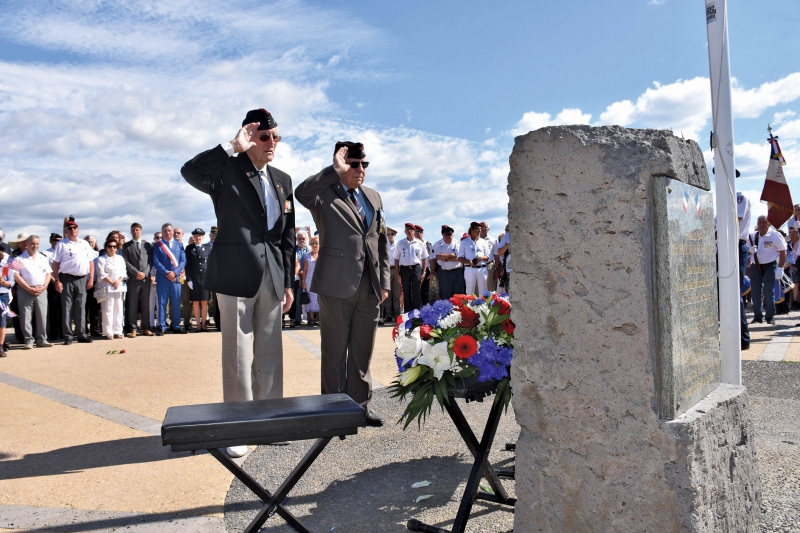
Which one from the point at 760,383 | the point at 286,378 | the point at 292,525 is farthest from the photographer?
the point at 286,378

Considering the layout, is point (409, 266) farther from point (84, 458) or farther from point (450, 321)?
point (450, 321)

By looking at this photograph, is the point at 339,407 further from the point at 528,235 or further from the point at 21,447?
the point at 21,447

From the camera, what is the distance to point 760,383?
6312 mm

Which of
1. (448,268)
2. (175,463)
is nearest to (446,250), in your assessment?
(448,268)

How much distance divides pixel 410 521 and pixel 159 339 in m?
9.64

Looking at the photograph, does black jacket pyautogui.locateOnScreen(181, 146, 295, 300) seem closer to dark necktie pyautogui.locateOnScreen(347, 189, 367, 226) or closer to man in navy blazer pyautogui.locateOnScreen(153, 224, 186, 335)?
dark necktie pyautogui.locateOnScreen(347, 189, 367, 226)

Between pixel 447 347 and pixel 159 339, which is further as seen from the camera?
pixel 159 339

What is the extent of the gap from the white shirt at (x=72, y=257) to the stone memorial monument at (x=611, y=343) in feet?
34.3

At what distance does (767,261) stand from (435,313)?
1052 centimetres

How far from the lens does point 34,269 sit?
1047 centimetres

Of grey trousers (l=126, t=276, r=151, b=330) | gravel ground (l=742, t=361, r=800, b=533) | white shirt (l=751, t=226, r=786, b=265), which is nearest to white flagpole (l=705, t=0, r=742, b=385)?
gravel ground (l=742, t=361, r=800, b=533)

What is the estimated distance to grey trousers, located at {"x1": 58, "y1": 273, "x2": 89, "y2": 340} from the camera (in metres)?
11.1

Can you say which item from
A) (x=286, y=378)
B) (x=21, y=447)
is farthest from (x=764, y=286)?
(x=21, y=447)

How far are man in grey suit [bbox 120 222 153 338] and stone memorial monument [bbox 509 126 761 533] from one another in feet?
36.9
